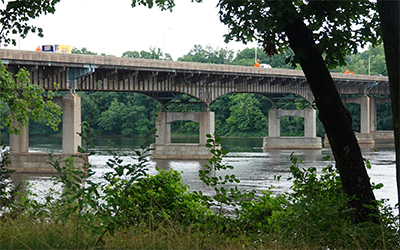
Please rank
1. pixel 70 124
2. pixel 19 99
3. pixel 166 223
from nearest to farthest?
1. pixel 166 223
2. pixel 19 99
3. pixel 70 124

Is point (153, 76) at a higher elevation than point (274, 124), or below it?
higher

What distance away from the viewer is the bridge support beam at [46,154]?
1453 inches

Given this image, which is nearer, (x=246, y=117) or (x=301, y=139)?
(x=301, y=139)

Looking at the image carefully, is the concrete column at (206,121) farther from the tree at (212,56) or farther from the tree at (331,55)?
the tree at (212,56)

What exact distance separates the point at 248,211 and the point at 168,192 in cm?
148

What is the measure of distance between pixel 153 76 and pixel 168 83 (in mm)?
2669

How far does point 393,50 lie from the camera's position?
7.04 metres

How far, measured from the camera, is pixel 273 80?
6209 cm

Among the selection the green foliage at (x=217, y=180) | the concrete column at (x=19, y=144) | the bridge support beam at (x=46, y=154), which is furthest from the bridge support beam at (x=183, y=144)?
the green foliage at (x=217, y=180)

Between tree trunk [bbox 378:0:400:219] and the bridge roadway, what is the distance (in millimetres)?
27091

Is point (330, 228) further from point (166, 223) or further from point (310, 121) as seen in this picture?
point (310, 121)

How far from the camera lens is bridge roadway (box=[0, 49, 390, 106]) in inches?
1507

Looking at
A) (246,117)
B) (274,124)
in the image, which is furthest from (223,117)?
(274,124)

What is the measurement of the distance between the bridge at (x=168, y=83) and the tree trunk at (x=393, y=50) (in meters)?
18.4
